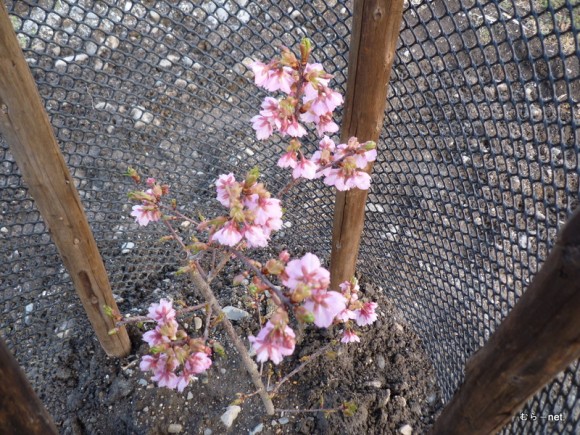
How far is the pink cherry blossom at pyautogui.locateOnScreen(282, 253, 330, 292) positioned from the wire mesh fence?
816 mm

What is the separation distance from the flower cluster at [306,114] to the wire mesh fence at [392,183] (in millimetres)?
643

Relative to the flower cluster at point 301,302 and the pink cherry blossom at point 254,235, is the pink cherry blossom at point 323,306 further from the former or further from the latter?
the pink cherry blossom at point 254,235

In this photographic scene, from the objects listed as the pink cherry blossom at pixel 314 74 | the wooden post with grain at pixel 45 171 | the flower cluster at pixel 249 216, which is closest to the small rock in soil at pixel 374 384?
the wooden post with grain at pixel 45 171

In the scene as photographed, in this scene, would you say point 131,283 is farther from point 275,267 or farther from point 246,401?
point 275,267

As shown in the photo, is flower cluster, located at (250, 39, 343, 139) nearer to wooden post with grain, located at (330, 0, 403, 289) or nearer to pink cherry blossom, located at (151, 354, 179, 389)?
wooden post with grain, located at (330, 0, 403, 289)

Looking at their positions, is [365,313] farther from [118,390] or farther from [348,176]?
[118,390]

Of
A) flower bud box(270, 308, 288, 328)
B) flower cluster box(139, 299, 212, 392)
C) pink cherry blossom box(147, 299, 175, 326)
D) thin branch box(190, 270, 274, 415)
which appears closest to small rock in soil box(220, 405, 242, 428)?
thin branch box(190, 270, 274, 415)

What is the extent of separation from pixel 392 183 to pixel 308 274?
3.88ft

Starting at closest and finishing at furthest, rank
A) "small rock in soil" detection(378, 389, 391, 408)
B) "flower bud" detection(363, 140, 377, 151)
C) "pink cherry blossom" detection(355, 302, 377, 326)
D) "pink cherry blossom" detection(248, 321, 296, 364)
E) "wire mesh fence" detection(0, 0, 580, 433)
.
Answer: "pink cherry blossom" detection(248, 321, 296, 364)
"flower bud" detection(363, 140, 377, 151)
"pink cherry blossom" detection(355, 302, 377, 326)
"wire mesh fence" detection(0, 0, 580, 433)
"small rock in soil" detection(378, 389, 391, 408)

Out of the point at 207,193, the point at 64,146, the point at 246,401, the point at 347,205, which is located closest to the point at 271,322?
the point at 347,205

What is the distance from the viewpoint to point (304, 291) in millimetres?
840

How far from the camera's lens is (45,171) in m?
1.20

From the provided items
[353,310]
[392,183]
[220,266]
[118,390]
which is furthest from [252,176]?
[118,390]

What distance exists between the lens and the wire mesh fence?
5.37ft
